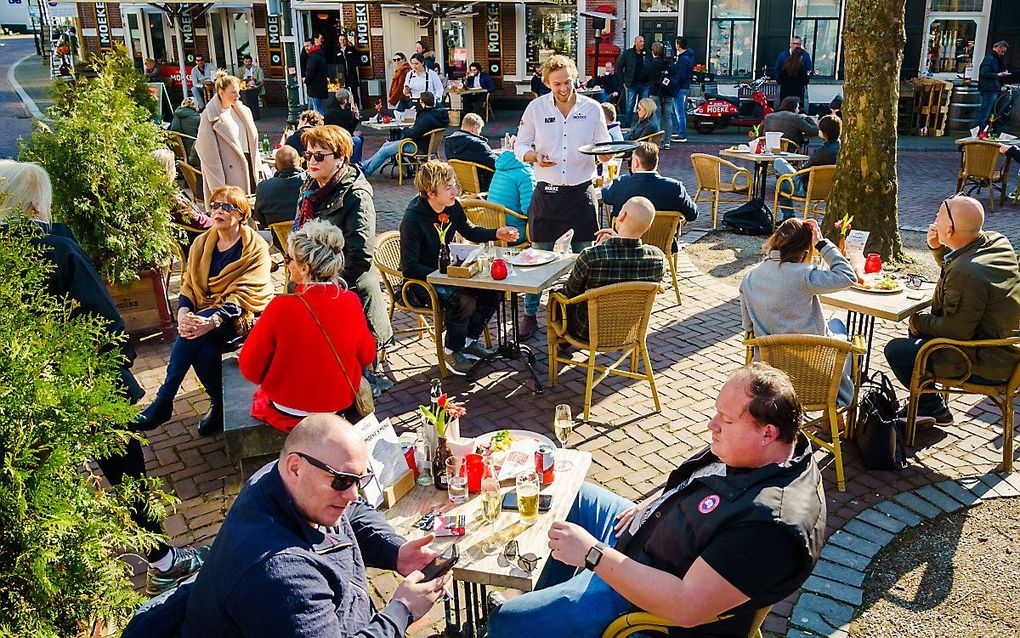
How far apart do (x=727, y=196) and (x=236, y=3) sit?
16.3m

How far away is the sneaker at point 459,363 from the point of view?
6211mm

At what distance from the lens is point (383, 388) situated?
19.8ft

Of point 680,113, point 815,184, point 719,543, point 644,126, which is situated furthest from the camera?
point 680,113

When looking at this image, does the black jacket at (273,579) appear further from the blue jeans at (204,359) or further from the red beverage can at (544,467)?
the blue jeans at (204,359)

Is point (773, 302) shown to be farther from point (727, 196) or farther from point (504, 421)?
point (727, 196)

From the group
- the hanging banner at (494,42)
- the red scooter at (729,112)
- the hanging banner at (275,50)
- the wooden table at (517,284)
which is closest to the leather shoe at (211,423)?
the wooden table at (517,284)

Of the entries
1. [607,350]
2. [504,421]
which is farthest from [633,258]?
[504,421]

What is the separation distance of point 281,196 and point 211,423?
265 centimetres

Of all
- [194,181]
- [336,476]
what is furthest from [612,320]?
[194,181]

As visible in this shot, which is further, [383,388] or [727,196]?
[727,196]

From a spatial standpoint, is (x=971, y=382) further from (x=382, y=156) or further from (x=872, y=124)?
(x=382, y=156)

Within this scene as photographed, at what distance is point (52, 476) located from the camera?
2383 millimetres

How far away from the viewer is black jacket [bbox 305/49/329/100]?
52.4 ft

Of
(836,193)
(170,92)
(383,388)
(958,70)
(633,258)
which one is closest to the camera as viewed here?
(633,258)
